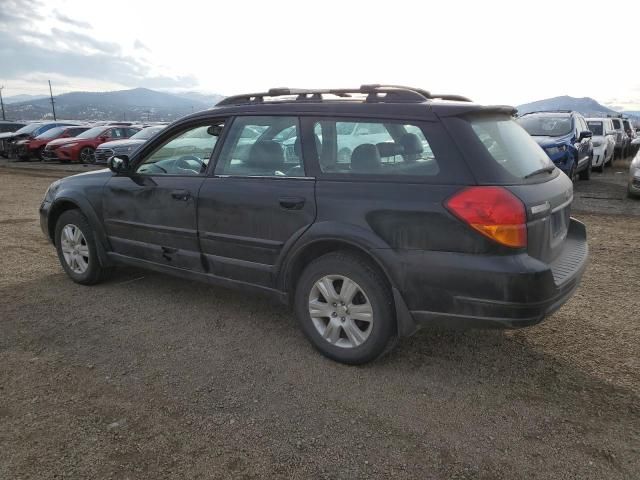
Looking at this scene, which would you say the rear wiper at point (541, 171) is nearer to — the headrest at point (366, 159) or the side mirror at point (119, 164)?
the headrest at point (366, 159)

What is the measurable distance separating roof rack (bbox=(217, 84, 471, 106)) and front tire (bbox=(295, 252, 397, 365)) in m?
1.05

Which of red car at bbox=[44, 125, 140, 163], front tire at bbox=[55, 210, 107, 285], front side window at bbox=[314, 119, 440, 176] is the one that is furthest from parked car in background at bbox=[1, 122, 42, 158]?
front side window at bbox=[314, 119, 440, 176]

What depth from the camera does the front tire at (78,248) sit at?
4848 millimetres

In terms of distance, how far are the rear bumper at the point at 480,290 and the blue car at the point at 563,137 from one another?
8.53 metres

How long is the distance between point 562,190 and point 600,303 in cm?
160

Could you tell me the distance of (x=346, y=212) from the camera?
10.4 ft

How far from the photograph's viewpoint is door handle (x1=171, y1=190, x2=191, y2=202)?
3.97 metres

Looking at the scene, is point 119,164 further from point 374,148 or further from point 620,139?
point 620,139

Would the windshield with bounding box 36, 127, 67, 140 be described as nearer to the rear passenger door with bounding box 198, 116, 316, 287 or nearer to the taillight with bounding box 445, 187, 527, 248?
the rear passenger door with bounding box 198, 116, 316, 287

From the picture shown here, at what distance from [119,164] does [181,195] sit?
0.83 m

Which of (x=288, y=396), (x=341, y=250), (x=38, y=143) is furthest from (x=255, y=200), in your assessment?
(x=38, y=143)

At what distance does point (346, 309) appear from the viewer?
3.30 meters

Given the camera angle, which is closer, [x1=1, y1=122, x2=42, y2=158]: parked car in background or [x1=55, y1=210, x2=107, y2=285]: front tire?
[x1=55, y1=210, x2=107, y2=285]: front tire

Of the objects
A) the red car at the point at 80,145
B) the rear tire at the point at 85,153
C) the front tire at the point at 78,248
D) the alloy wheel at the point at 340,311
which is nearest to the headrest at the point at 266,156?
the alloy wheel at the point at 340,311
